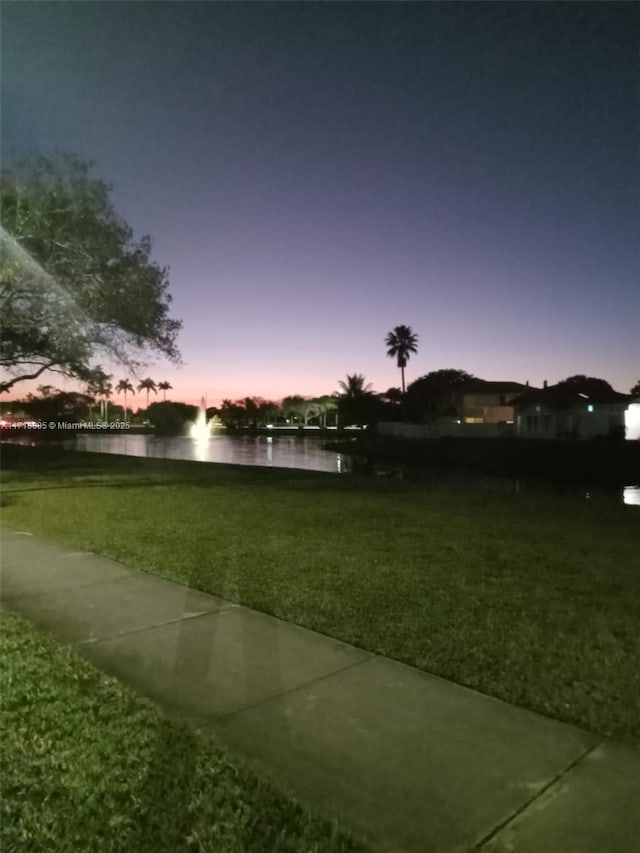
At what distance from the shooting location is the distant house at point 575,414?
4809 centimetres

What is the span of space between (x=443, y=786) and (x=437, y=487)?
41.4ft

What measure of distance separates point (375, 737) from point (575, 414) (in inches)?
1923

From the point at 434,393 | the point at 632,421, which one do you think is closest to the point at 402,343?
the point at 434,393

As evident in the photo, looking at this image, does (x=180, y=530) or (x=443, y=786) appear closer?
(x=443, y=786)

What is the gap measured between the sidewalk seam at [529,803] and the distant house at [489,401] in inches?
2649

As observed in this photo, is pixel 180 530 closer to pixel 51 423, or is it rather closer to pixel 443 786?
pixel 443 786

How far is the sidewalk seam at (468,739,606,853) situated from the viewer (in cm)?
288

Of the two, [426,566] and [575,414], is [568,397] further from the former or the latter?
[426,566]

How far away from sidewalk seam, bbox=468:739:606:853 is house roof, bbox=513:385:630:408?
159 feet

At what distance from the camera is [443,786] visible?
3277mm

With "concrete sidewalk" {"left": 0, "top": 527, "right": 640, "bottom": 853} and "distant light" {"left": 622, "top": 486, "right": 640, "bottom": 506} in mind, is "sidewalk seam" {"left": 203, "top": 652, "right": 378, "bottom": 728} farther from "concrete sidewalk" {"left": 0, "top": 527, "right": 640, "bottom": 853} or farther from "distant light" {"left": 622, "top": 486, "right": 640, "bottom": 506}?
"distant light" {"left": 622, "top": 486, "right": 640, "bottom": 506}

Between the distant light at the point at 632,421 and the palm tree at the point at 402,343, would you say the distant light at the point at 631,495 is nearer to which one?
the distant light at the point at 632,421

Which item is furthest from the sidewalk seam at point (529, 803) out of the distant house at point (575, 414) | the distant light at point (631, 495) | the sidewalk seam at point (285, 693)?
the distant house at point (575, 414)

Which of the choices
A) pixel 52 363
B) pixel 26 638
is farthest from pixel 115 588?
pixel 52 363
